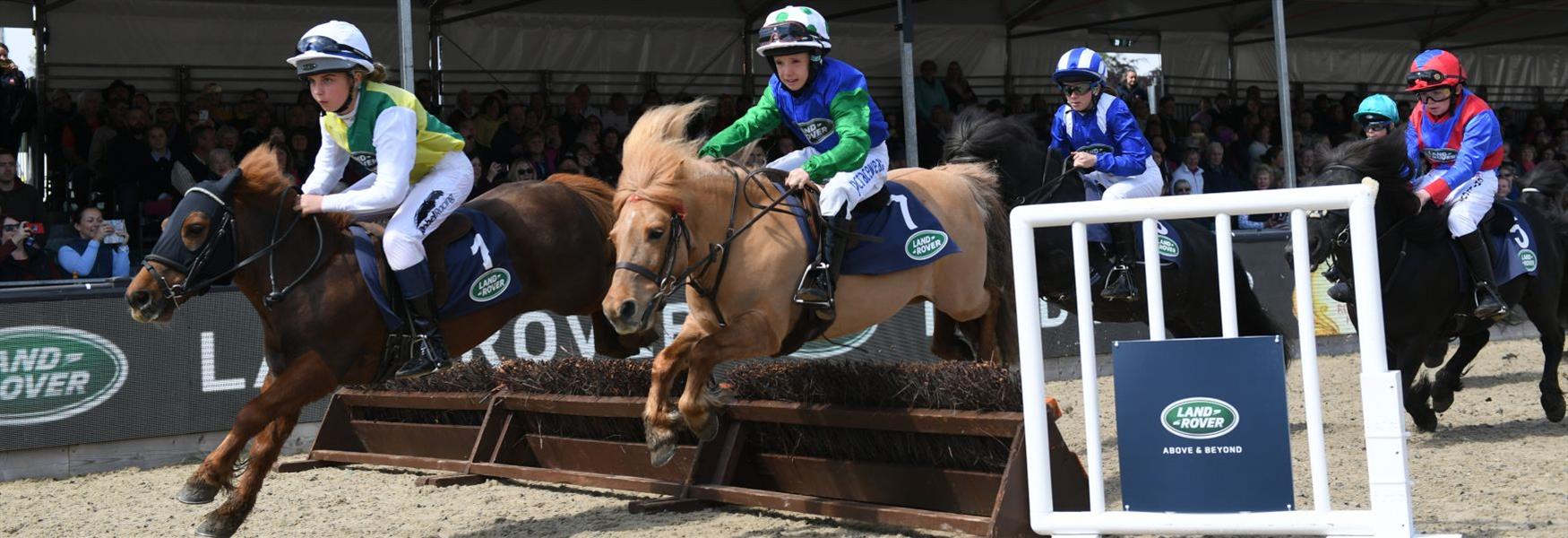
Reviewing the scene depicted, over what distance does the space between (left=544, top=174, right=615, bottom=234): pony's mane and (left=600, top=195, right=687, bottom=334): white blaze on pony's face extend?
4.22 feet

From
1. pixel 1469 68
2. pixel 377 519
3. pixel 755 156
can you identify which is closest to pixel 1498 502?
pixel 755 156

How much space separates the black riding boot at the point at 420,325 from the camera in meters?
5.41

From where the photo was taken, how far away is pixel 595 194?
6414 mm

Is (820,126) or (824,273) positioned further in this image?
(820,126)

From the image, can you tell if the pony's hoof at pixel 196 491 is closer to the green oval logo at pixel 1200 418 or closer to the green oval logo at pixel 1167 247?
the green oval logo at pixel 1200 418

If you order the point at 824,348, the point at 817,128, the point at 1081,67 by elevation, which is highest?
the point at 1081,67

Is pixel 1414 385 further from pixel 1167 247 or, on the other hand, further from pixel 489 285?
pixel 489 285

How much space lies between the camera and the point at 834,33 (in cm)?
1536

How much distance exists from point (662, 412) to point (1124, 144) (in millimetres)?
3103

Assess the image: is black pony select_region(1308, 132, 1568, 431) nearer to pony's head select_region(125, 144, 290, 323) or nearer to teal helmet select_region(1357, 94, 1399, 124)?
teal helmet select_region(1357, 94, 1399, 124)

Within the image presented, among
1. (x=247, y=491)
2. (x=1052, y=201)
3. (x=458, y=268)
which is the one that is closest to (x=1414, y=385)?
(x=1052, y=201)

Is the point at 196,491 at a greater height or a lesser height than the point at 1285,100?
lesser

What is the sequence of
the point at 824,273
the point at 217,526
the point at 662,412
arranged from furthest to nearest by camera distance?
the point at 824,273
the point at 217,526
the point at 662,412

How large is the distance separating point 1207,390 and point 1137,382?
17 cm
